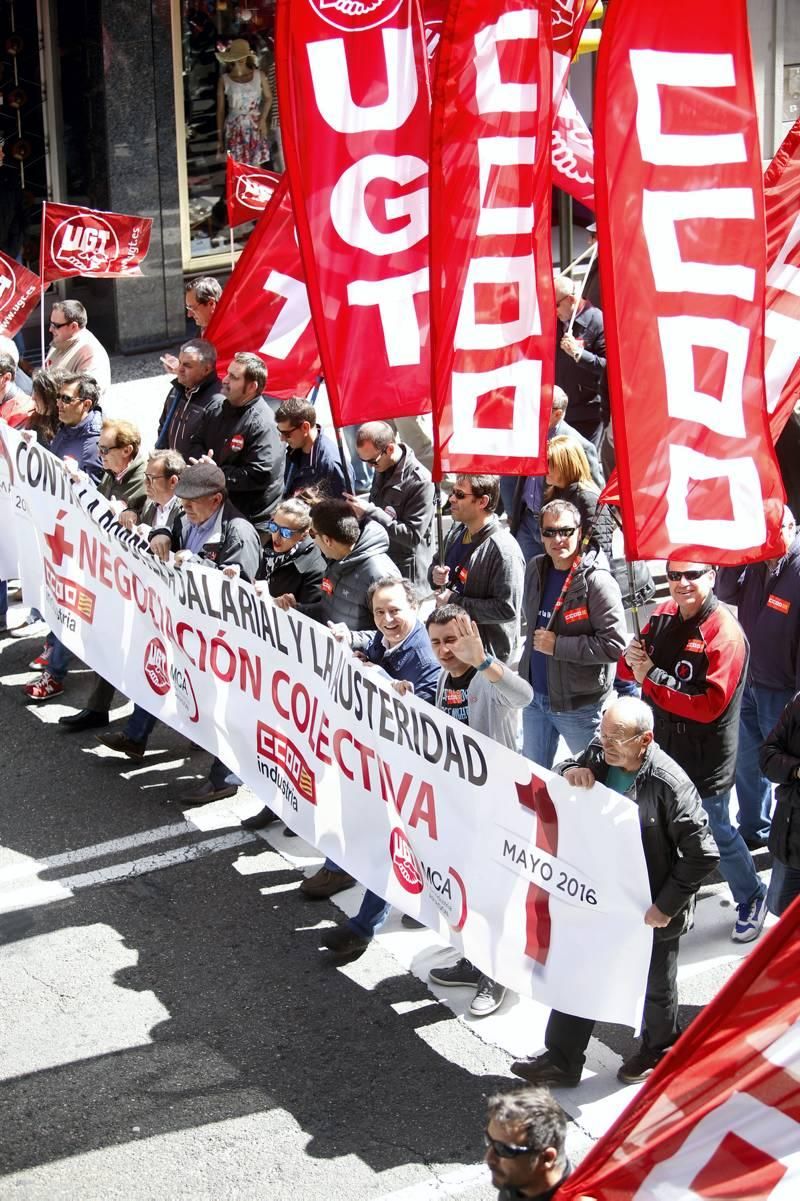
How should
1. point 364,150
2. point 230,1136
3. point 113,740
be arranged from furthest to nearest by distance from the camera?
point 113,740 < point 364,150 < point 230,1136

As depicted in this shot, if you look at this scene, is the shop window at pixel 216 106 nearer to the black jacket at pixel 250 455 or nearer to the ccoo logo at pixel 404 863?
the black jacket at pixel 250 455

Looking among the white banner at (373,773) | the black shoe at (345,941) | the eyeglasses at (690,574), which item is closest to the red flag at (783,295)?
the eyeglasses at (690,574)

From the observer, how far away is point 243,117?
54.7 ft

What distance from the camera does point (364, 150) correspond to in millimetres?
6668

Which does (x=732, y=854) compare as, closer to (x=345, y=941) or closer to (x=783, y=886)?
(x=783, y=886)

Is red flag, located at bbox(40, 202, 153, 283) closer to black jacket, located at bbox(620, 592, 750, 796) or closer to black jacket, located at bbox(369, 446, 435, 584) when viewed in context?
black jacket, located at bbox(369, 446, 435, 584)

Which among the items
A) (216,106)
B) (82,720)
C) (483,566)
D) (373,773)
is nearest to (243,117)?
(216,106)

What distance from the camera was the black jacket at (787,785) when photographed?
6348 mm

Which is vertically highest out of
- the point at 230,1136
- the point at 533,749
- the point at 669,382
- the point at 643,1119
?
the point at 669,382

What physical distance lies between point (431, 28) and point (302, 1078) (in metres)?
5.90

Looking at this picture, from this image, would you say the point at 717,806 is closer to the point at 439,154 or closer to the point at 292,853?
the point at 292,853

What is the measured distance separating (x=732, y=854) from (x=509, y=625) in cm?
159

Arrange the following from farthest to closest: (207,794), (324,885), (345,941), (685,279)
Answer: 1. (207,794)
2. (324,885)
3. (345,941)
4. (685,279)

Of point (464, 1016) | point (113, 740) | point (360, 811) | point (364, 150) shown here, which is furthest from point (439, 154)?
point (113, 740)
